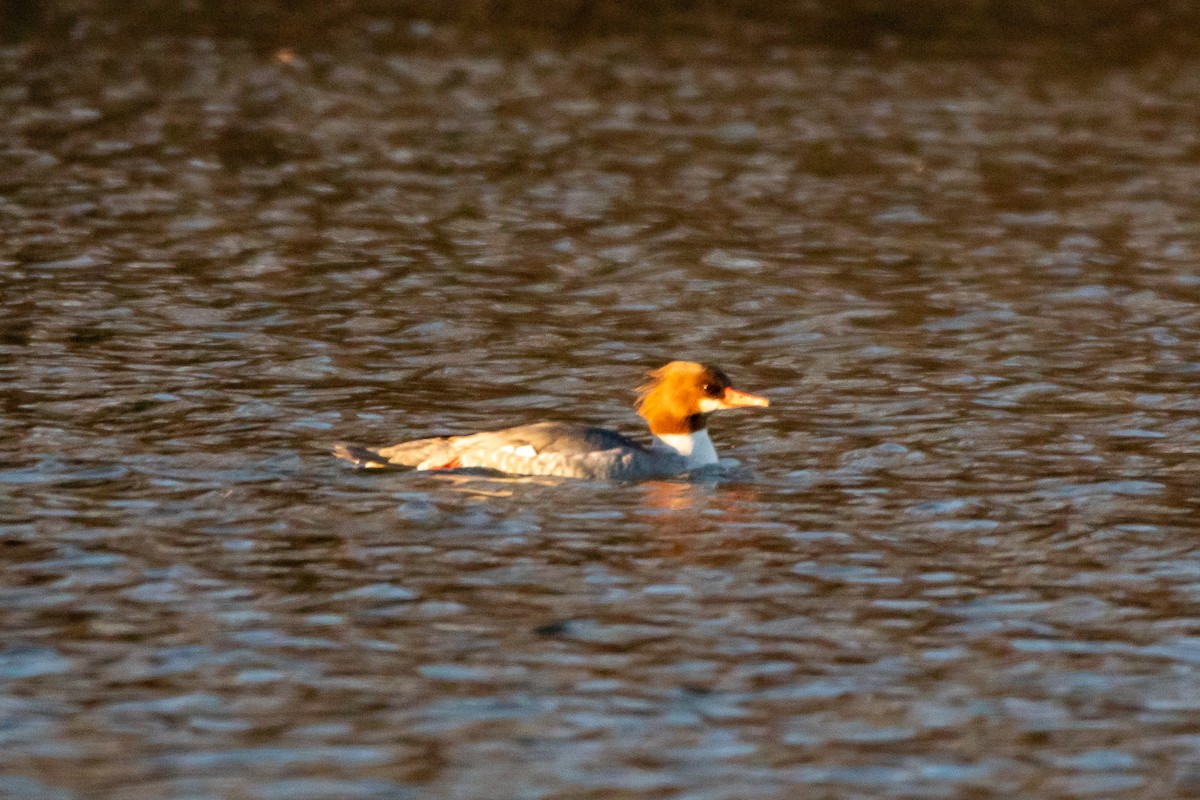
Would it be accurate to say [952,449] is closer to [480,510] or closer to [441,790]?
[480,510]

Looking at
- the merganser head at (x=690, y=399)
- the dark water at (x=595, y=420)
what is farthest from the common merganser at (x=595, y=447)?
the dark water at (x=595, y=420)

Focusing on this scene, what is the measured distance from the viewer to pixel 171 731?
9.44m

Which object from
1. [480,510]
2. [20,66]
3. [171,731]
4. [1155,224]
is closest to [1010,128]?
[1155,224]

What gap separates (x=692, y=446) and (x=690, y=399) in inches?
12.8

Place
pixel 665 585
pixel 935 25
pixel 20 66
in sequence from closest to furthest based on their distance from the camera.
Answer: pixel 665 585, pixel 20 66, pixel 935 25

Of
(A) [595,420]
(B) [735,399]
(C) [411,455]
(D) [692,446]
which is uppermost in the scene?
(B) [735,399]

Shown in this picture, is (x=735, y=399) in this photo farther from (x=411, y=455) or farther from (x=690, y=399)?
(x=411, y=455)

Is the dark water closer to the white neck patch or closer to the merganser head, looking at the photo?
the white neck patch

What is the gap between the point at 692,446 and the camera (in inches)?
577

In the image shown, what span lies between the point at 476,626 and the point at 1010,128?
21.1m

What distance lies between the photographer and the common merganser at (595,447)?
13945mm

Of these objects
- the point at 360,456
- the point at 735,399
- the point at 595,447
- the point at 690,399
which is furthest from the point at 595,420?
the point at 360,456

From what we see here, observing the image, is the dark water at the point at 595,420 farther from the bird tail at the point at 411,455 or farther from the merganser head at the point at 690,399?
the merganser head at the point at 690,399

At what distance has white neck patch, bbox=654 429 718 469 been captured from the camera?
14.6 meters
